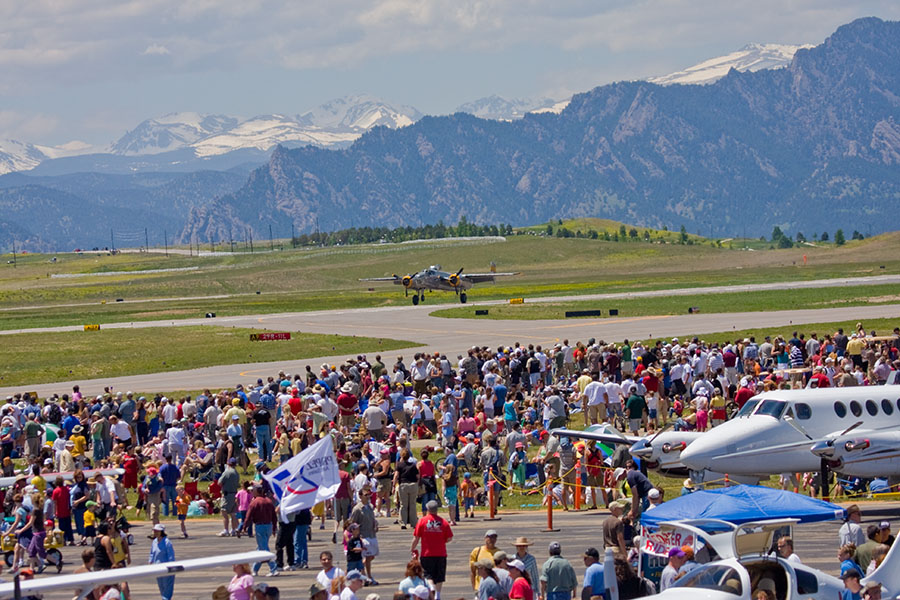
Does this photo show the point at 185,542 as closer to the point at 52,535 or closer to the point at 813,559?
the point at 52,535

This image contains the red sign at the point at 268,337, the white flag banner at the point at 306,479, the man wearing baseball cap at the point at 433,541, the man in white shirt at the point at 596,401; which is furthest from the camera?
the red sign at the point at 268,337

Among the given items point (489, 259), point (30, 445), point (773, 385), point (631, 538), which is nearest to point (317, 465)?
point (631, 538)

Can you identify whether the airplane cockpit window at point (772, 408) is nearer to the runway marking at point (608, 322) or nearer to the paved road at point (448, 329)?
the paved road at point (448, 329)

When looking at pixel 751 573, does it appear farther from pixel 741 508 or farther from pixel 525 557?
pixel 525 557

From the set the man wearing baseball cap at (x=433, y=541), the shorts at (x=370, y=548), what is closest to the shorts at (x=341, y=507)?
the shorts at (x=370, y=548)

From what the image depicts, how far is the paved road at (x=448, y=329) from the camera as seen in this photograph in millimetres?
48500

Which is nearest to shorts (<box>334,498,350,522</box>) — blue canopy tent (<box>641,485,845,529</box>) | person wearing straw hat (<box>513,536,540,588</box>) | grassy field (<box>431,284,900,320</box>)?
person wearing straw hat (<box>513,536,540,588</box>)

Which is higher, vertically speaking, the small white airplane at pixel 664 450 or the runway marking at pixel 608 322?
the runway marking at pixel 608 322

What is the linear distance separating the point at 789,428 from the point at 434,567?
26.8ft

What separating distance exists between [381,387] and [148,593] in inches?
645

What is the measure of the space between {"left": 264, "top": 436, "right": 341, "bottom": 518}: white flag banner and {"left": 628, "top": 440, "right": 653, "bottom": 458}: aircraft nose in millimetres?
7048

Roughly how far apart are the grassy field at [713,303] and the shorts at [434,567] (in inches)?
2164

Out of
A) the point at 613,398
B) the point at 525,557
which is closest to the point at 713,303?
the point at 613,398

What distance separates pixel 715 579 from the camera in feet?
41.4
